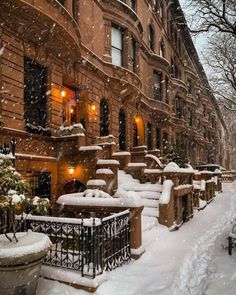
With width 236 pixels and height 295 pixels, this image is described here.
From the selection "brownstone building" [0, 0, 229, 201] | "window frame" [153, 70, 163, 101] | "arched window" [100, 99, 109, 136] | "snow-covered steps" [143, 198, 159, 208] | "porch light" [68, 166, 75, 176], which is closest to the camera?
"brownstone building" [0, 0, 229, 201]

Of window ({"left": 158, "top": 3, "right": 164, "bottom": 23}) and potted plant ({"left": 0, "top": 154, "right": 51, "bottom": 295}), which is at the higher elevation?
window ({"left": 158, "top": 3, "right": 164, "bottom": 23})

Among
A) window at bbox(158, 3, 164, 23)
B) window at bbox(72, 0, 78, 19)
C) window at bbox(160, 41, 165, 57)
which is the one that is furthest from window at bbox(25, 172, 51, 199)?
window at bbox(158, 3, 164, 23)

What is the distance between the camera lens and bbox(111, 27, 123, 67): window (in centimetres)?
1886

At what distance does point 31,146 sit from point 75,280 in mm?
6745

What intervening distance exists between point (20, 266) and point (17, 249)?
28cm

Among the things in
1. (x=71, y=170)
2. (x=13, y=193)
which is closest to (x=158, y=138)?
(x=71, y=170)

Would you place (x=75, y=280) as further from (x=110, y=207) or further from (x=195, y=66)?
(x=195, y=66)

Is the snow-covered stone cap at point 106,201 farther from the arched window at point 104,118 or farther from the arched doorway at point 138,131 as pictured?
the arched doorway at point 138,131

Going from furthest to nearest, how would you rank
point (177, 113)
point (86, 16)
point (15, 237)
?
point (177, 113) < point (86, 16) < point (15, 237)

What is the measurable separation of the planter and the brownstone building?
5.91 m

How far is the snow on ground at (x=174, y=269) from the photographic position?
18.7ft

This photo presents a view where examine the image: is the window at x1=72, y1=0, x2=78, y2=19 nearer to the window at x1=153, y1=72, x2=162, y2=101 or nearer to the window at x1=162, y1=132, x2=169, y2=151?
the window at x1=153, y1=72, x2=162, y2=101

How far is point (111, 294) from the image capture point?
5.55m

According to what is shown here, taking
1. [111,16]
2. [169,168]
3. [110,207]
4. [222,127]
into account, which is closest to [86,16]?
[111,16]
